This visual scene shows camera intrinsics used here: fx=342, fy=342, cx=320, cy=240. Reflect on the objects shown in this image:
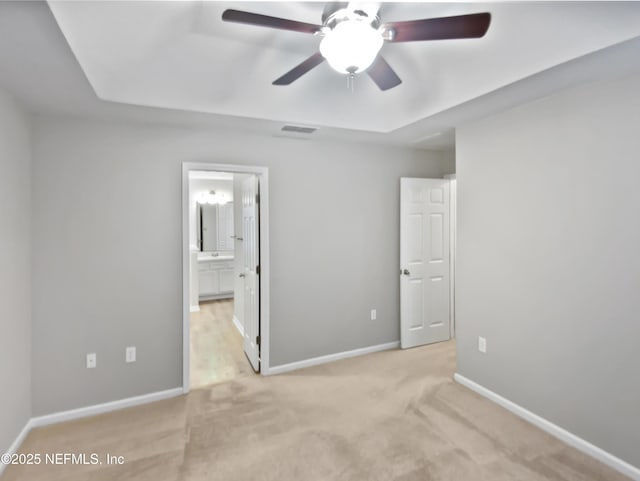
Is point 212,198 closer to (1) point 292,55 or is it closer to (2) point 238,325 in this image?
(2) point 238,325

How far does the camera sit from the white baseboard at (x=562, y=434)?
2.05 m

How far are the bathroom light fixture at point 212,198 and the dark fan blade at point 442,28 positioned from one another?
19.5 ft

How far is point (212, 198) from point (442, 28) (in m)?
6.14

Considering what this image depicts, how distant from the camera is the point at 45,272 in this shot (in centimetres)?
263

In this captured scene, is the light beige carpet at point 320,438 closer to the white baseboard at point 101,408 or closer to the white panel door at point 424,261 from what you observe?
the white baseboard at point 101,408

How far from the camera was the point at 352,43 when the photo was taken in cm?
136

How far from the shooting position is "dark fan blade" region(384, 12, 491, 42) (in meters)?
1.35

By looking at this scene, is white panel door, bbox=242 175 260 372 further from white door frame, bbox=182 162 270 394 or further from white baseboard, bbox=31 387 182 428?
white baseboard, bbox=31 387 182 428

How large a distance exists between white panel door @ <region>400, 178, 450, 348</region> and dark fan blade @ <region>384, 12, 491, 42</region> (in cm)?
249

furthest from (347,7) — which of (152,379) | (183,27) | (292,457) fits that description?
(152,379)

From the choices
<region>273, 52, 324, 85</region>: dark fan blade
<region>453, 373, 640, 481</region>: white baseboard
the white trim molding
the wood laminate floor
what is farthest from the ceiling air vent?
<region>453, 373, 640, 481</region>: white baseboard

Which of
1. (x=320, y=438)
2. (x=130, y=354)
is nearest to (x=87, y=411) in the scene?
(x=130, y=354)

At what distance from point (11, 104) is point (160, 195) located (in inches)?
42.7

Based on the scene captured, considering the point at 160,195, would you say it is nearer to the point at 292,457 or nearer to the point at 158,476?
the point at 158,476
